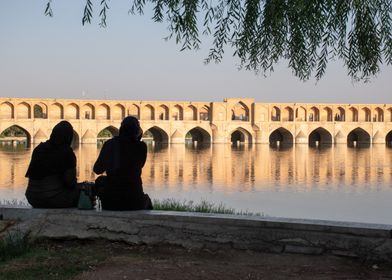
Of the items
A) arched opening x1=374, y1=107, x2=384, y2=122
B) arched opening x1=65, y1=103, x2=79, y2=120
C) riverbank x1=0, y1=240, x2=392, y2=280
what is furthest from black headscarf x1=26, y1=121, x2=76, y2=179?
arched opening x1=374, y1=107, x2=384, y2=122

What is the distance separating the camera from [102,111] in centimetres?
4091

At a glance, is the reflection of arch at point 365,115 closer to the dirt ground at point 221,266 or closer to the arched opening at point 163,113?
the arched opening at point 163,113

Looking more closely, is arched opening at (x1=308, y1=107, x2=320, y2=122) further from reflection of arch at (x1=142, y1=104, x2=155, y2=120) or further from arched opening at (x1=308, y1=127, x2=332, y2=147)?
reflection of arch at (x1=142, y1=104, x2=155, y2=120)

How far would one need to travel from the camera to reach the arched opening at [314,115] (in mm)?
47237

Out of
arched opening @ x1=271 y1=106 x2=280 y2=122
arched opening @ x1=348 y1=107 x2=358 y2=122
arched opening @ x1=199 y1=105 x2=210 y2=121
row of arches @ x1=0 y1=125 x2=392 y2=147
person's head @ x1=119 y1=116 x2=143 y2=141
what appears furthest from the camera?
arched opening @ x1=348 y1=107 x2=358 y2=122

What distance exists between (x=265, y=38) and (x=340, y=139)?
43726 mm

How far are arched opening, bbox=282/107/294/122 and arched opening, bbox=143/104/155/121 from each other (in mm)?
11774

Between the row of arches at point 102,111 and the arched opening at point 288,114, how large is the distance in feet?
23.5

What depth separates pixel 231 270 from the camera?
274 centimetres

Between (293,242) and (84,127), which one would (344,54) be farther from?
(84,127)

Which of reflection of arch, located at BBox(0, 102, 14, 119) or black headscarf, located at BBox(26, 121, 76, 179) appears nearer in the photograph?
black headscarf, located at BBox(26, 121, 76, 179)

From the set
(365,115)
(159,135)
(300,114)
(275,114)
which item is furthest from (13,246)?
(365,115)

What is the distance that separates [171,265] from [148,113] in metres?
39.9

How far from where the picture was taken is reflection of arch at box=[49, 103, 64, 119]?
38.6 m
